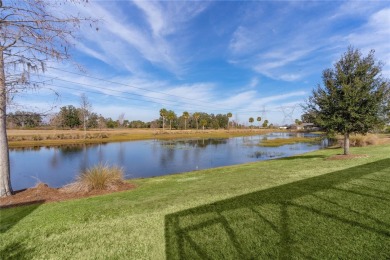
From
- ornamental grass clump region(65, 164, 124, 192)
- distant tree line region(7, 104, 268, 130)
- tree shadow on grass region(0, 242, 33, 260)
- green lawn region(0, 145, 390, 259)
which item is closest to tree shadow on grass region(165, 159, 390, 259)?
green lawn region(0, 145, 390, 259)

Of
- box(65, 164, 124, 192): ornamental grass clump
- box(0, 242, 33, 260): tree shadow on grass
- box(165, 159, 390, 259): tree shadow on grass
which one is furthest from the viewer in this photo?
box(65, 164, 124, 192): ornamental grass clump

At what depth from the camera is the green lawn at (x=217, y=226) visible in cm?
330

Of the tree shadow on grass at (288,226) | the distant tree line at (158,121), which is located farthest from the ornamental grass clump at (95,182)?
the distant tree line at (158,121)

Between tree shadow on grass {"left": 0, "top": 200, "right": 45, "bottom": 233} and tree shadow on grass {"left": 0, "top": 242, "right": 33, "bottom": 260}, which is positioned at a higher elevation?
tree shadow on grass {"left": 0, "top": 242, "right": 33, "bottom": 260}

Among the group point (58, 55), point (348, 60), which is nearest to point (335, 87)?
point (348, 60)

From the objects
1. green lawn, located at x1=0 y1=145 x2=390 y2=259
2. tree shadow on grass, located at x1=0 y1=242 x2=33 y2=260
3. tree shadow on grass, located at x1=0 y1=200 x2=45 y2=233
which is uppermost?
green lawn, located at x1=0 y1=145 x2=390 y2=259

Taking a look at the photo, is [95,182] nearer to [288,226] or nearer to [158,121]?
[288,226]

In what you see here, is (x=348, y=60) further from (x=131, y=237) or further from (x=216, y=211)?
(x=131, y=237)

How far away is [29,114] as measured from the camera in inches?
315

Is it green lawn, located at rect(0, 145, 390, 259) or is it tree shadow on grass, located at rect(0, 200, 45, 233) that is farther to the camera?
tree shadow on grass, located at rect(0, 200, 45, 233)

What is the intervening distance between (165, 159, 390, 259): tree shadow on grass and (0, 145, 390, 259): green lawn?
1 centimetres

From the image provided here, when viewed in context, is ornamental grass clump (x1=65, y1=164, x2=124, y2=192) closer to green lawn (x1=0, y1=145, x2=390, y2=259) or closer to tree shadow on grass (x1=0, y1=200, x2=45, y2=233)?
tree shadow on grass (x1=0, y1=200, x2=45, y2=233)

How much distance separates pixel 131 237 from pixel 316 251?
2810 millimetres

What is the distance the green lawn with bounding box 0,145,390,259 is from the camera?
330 cm
